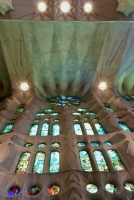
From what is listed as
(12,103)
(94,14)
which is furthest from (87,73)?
(12,103)

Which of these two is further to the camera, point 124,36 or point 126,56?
point 126,56

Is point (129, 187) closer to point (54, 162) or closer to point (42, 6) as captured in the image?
point (54, 162)

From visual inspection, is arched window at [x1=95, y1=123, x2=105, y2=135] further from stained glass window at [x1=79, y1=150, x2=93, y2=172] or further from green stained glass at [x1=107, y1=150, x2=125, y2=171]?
stained glass window at [x1=79, y1=150, x2=93, y2=172]

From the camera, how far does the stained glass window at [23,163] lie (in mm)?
7160

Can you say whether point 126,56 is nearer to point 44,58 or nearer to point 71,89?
point 71,89

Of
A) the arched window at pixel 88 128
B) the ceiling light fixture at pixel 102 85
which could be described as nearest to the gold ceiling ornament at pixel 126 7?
the ceiling light fixture at pixel 102 85

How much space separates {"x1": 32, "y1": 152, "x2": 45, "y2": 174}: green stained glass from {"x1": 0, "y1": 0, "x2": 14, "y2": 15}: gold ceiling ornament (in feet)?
26.6

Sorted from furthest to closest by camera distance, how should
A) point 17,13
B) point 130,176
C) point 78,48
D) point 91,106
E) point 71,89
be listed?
point 71,89, point 78,48, point 91,106, point 17,13, point 130,176

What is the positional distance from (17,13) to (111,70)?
7076mm

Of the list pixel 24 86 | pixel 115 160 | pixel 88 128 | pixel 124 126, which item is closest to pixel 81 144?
pixel 115 160

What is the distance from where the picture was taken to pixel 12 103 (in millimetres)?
13016

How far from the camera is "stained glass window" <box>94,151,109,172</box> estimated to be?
722cm

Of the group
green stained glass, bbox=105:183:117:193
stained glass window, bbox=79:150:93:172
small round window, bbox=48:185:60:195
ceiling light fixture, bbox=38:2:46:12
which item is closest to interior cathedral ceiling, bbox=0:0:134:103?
ceiling light fixture, bbox=38:2:46:12

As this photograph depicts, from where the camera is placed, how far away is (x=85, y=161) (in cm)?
753
